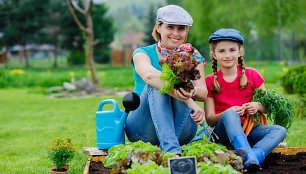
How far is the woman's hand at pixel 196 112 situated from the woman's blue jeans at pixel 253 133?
Answer: 0.65 feet

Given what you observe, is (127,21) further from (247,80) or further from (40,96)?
(247,80)

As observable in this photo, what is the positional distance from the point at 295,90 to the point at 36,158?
6.05 m

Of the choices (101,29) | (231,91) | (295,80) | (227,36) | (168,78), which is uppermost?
(227,36)

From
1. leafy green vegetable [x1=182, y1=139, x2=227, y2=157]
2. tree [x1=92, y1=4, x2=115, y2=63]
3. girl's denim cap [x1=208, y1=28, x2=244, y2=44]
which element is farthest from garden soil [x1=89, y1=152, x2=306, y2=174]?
tree [x1=92, y1=4, x2=115, y2=63]

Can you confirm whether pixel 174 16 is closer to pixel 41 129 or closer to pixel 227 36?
pixel 227 36

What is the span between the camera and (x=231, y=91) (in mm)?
4988

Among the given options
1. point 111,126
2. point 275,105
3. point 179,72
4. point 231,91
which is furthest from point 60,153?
point 275,105

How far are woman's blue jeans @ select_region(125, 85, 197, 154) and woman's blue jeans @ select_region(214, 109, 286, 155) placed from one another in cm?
23

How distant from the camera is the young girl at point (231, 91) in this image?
474 centimetres

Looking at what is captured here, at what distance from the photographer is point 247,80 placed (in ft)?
16.5

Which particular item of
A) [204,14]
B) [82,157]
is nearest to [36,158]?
[82,157]

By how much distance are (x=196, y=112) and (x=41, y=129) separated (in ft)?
14.8

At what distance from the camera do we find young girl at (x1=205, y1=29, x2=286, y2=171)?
4738 millimetres

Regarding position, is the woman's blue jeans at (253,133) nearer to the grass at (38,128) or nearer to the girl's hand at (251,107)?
the girl's hand at (251,107)
